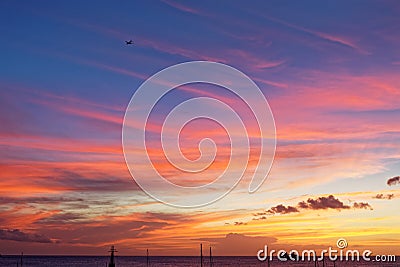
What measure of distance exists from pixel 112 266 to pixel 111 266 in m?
0.16

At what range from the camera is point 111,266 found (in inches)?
3354

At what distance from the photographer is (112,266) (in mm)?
85125
